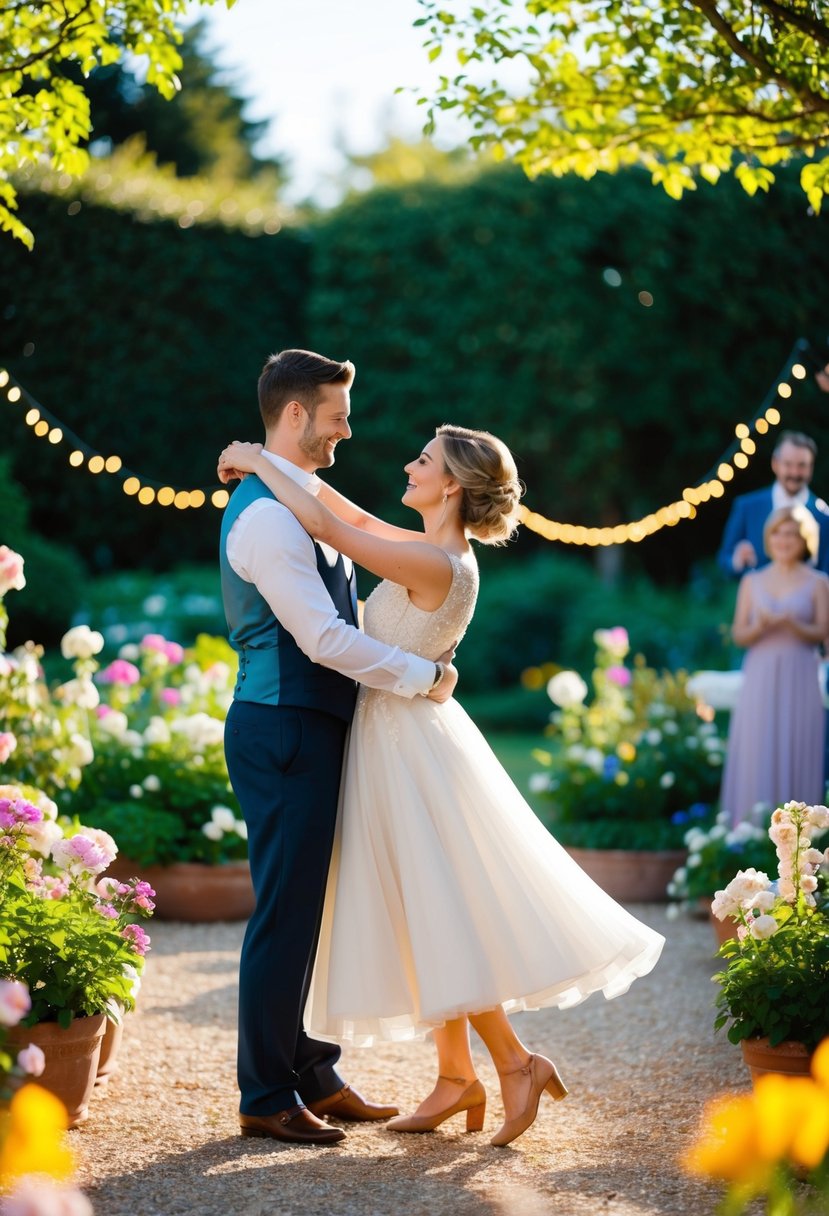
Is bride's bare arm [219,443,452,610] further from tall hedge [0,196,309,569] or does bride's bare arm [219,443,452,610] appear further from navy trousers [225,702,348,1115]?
tall hedge [0,196,309,569]

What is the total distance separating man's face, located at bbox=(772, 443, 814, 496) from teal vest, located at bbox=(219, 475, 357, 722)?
3.30 m

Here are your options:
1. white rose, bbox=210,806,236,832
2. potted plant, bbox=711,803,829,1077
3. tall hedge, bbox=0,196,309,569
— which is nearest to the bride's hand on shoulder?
potted plant, bbox=711,803,829,1077

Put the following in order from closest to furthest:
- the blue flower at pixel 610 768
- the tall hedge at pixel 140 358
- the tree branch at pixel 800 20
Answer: the tree branch at pixel 800 20
the blue flower at pixel 610 768
the tall hedge at pixel 140 358

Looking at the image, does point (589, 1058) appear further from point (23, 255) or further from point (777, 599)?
point (23, 255)

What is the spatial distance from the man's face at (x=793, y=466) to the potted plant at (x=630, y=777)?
1.37 meters

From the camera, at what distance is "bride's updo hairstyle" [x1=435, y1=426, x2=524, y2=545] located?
373 cm

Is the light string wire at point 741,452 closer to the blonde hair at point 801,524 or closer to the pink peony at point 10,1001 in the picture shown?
the blonde hair at point 801,524

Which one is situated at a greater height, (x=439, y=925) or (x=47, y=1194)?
(x=439, y=925)

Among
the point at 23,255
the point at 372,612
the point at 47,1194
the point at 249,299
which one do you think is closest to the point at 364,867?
the point at 372,612

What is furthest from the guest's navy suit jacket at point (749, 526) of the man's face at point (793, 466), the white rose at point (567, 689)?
the white rose at point (567, 689)

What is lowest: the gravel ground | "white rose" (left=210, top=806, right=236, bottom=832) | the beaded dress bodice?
the gravel ground

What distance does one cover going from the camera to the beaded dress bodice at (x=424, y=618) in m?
3.70

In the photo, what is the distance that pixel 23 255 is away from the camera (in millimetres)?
9883

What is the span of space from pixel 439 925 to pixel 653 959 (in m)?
0.57
